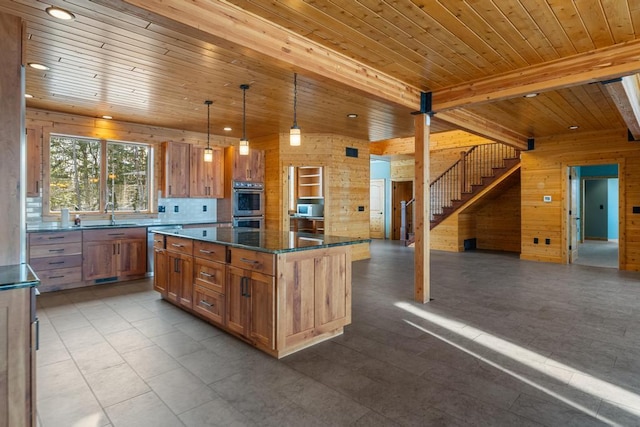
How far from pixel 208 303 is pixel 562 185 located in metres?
7.81

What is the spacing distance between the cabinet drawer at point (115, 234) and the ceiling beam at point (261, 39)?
4286mm

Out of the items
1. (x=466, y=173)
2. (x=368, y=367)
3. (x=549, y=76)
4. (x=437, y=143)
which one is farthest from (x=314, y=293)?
(x=466, y=173)

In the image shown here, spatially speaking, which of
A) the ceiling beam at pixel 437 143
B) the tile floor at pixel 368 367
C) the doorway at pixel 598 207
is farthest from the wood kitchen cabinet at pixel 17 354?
the doorway at pixel 598 207

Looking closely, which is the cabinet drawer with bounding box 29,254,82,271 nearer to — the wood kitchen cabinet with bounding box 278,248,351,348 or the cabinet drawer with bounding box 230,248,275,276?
the cabinet drawer with bounding box 230,248,275,276

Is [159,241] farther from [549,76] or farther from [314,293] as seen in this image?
[549,76]

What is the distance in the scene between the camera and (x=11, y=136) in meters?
2.14

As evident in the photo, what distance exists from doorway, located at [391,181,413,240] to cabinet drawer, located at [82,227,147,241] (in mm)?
8671

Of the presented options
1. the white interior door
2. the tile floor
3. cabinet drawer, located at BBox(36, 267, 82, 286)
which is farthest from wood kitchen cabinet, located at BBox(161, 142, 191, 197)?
the white interior door

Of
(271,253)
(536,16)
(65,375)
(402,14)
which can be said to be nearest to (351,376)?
(271,253)

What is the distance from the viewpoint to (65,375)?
2.70m

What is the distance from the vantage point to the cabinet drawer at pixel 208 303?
350 centimetres

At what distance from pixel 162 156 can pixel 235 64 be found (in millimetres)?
3637

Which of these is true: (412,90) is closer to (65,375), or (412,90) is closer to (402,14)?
(402,14)

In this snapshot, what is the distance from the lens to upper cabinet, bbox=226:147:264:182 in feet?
23.4
